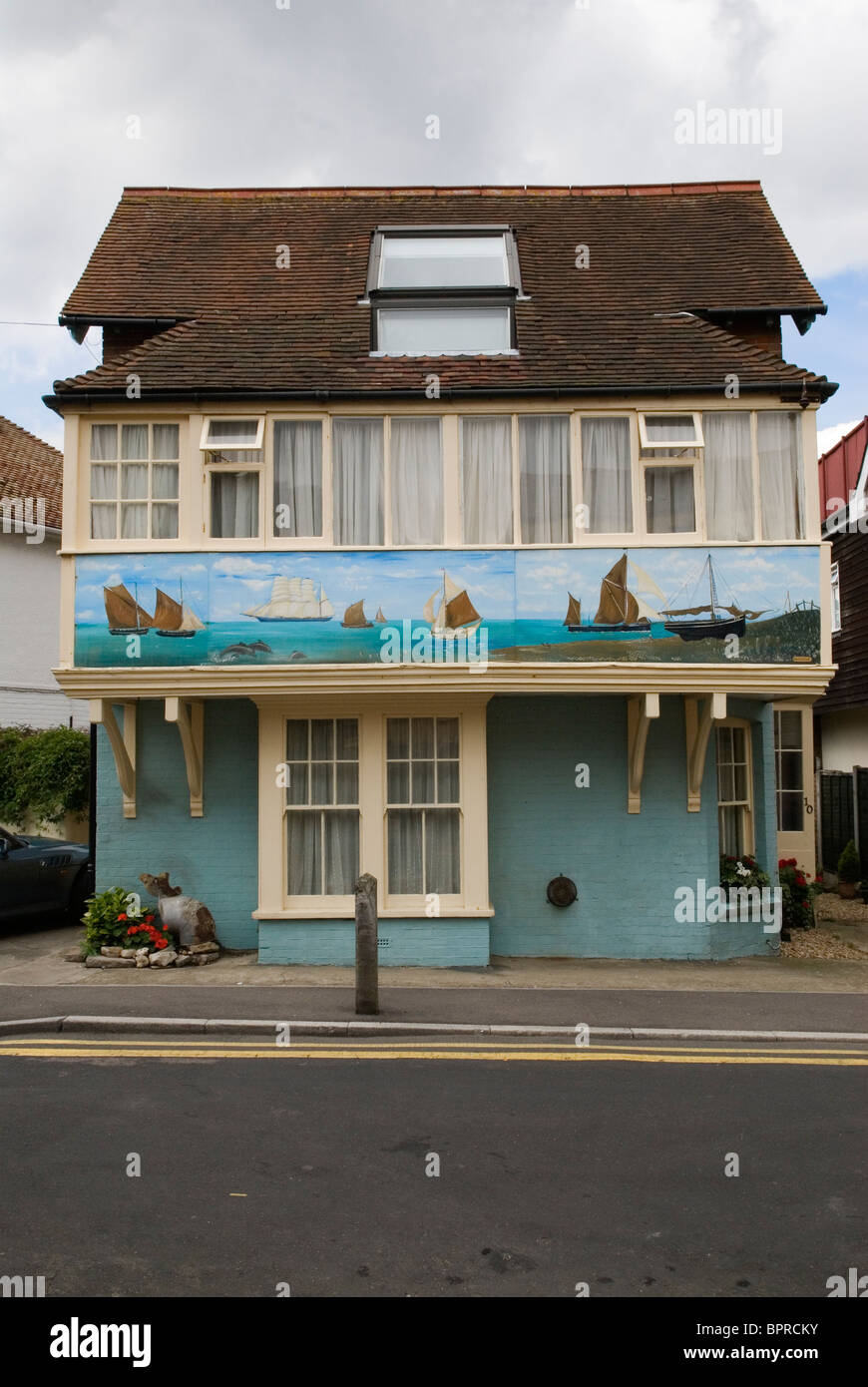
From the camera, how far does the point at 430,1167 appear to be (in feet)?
19.2

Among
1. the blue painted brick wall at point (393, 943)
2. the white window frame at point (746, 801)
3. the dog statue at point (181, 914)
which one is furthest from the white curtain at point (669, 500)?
the dog statue at point (181, 914)

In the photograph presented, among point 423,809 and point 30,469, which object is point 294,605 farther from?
point 30,469

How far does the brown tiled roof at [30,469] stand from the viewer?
73.6 feet

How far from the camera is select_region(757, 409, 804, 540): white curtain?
38.2ft

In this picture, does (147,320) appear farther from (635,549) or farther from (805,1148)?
(805,1148)

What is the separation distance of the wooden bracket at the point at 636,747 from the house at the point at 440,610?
0.15 ft

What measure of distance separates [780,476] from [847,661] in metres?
8.58

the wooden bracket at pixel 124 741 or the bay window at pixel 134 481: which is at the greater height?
the bay window at pixel 134 481

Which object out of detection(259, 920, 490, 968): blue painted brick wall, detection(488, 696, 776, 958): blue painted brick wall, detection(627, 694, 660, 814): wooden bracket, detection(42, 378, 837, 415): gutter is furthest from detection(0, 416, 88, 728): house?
detection(627, 694, 660, 814): wooden bracket

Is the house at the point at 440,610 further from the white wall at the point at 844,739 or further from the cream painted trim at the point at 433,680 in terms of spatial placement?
the white wall at the point at 844,739

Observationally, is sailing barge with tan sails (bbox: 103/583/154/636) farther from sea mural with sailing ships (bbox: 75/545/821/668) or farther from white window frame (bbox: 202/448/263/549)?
white window frame (bbox: 202/448/263/549)

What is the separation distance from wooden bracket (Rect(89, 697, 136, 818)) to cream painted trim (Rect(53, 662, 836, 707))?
0.95 ft

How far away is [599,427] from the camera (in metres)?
11.8
